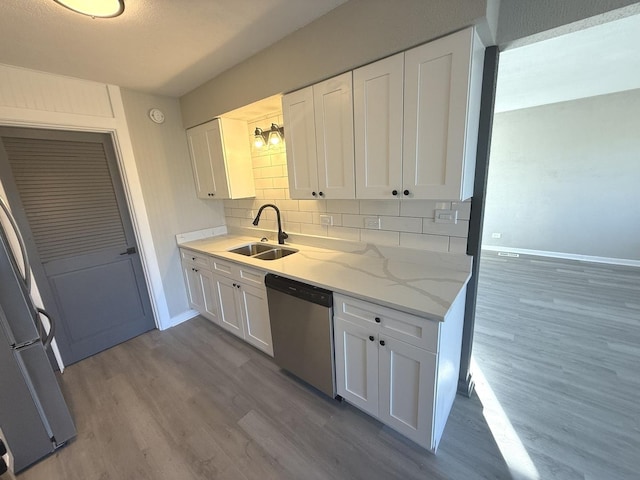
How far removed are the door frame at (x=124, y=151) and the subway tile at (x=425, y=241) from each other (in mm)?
2502

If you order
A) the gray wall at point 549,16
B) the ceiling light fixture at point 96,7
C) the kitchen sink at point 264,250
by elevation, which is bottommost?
the kitchen sink at point 264,250

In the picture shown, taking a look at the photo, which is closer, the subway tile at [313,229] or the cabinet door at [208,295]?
the subway tile at [313,229]

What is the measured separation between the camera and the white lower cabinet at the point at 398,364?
1.25 meters

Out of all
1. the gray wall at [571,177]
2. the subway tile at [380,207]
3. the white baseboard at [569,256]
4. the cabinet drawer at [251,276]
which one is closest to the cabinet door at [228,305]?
the cabinet drawer at [251,276]

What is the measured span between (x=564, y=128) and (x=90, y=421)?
22.2 ft

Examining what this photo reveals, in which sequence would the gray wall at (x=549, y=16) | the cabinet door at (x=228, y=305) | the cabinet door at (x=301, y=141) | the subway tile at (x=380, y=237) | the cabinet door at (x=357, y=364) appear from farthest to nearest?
the cabinet door at (x=228, y=305), the subway tile at (x=380, y=237), the cabinet door at (x=301, y=141), the cabinet door at (x=357, y=364), the gray wall at (x=549, y=16)

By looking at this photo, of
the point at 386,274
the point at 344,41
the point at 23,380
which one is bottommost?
the point at 23,380

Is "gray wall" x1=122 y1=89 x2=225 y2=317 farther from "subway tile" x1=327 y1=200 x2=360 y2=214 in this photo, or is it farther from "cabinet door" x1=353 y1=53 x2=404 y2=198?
"cabinet door" x1=353 y1=53 x2=404 y2=198

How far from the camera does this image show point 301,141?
1.88 metres

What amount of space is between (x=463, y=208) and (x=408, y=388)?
1094 mm

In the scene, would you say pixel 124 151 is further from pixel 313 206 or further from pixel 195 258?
pixel 313 206

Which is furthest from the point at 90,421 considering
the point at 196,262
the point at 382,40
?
the point at 382,40

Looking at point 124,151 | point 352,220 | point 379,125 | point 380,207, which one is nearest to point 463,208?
point 380,207

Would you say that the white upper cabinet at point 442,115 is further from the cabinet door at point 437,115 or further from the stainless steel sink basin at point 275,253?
the stainless steel sink basin at point 275,253
